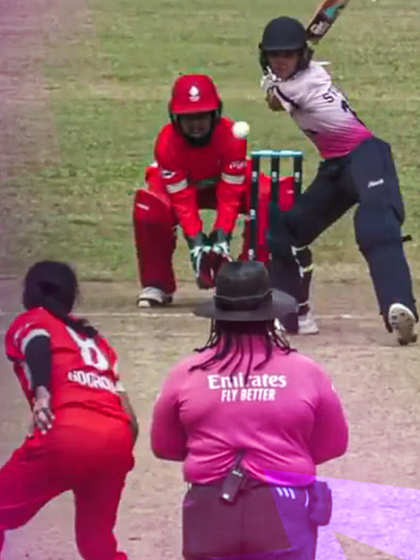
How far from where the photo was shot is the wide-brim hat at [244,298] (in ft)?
18.1

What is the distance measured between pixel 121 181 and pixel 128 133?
8.95 feet

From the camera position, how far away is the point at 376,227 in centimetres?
1031

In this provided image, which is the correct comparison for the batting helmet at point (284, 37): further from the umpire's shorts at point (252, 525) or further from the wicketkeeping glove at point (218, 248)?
the umpire's shorts at point (252, 525)

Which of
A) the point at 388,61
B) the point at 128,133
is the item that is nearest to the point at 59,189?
the point at 128,133

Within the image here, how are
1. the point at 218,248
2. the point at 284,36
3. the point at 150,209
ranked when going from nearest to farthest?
the point at 284,36
the point at 218,248
the point at 150,209

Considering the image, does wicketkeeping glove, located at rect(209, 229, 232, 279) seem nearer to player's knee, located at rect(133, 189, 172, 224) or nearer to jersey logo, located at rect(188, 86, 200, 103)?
player's knee, located at rect(133, 189, 172, 224)

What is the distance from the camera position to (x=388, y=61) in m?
26.2

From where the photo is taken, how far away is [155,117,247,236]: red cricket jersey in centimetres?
1169

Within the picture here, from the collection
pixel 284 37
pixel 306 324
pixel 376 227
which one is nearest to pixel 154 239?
pixel 306 324

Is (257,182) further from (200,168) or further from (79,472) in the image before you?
(79,472)

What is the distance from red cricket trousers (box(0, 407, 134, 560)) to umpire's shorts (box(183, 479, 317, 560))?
864 mm

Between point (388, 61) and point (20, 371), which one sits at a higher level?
point (20, 371)

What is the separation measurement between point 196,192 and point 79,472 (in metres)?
6.11

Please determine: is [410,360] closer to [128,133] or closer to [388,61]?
[128,133]
